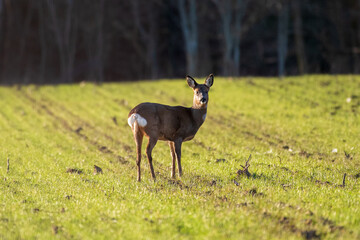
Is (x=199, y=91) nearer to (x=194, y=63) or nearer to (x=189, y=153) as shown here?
(x=189, y=153)

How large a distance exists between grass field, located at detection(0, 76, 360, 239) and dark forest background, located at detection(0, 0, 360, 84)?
14.9m

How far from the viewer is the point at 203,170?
1233 centimetres

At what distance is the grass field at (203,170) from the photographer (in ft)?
25.2

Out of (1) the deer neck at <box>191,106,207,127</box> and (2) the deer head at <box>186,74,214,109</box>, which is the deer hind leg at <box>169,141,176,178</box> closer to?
(1) the deer neck at <box>191,106,207,127</box>

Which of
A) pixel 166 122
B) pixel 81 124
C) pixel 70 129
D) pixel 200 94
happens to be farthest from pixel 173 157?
pixel 81 124

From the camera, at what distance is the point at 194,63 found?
128 ft

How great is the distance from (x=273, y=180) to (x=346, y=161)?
333cm

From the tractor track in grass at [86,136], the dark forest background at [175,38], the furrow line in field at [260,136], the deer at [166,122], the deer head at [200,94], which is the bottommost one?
the tractor track in grass at [86,136]

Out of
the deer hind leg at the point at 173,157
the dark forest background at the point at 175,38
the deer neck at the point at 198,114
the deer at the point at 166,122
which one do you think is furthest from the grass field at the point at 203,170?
the dark forest background at the point at 175,38

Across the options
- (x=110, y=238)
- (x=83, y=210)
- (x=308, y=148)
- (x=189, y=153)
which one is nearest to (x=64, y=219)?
(x=83, y=210)

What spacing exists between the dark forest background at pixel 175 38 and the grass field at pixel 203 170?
14881 millimetres

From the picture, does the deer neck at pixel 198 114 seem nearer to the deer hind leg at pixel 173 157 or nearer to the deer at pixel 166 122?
the deer at pixel 166 122

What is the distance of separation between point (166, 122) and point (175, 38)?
132 feet

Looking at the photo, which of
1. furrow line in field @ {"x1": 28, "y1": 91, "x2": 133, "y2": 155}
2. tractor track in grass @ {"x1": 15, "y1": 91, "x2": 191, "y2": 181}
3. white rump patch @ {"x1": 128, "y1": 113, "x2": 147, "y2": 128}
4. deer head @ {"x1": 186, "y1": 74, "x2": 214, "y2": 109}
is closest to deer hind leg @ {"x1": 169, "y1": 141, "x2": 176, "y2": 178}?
tractor track in grass @ {"x1": 15, "y1": 91, "x2": 191, "y2": 181}
